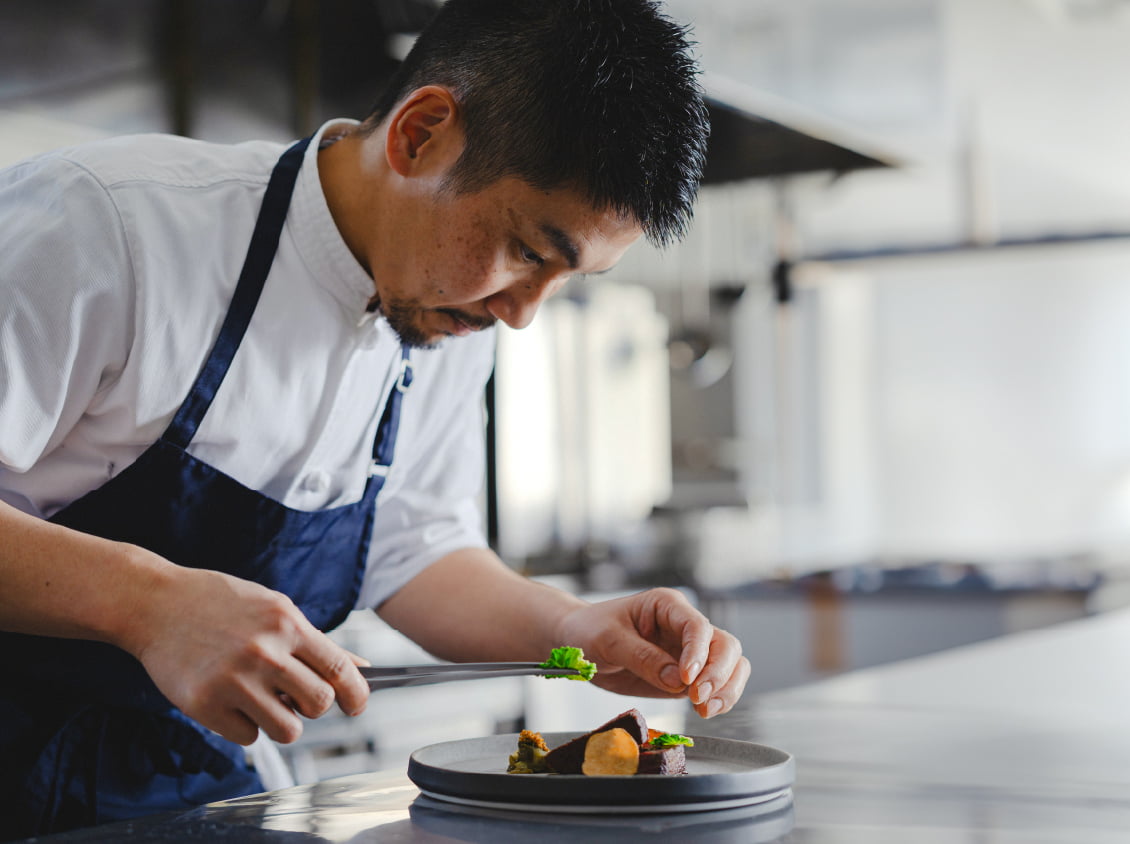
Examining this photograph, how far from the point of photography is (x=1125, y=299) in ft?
24.4

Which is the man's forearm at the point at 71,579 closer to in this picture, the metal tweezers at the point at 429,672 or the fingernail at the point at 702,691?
the metal tweezers at the point at 429,672

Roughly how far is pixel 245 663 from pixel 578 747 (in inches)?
10.2

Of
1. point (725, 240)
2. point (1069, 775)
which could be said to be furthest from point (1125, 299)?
point (1069, 775)

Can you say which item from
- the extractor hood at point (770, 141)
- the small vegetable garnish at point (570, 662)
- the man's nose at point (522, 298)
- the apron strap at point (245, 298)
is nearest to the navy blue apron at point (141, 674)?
the apron strap at point (245, 298)

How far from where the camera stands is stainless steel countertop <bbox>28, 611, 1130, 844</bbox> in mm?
858

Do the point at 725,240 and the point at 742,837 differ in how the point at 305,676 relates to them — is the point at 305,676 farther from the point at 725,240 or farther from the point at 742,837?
the point at 725,240

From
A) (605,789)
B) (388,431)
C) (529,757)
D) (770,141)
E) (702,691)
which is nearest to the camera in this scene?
(605,789)

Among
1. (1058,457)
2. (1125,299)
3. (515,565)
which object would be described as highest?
(1125,299)

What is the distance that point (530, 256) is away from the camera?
1.17 m

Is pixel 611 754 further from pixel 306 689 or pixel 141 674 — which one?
pixel 141 674

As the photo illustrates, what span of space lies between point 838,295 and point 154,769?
23.0ft

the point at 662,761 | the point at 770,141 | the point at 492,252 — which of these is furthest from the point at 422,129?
the point at 770,141

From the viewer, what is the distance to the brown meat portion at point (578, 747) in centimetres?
95

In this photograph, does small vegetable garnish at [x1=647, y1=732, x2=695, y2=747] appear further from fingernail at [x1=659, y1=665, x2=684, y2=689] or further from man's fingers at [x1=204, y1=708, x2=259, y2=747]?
man's fingers at [x1=204, y1=708, x2=259, y2=747]
